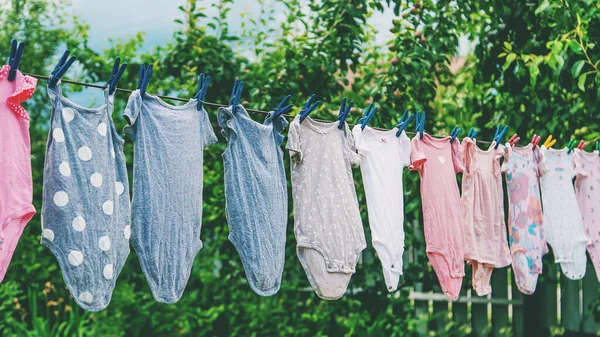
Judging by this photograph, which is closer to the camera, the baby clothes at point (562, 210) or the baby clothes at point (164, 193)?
the baby clothes at point (164, 193)

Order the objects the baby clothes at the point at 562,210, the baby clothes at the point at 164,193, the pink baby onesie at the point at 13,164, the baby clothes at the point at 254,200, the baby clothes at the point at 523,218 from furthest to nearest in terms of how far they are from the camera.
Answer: the baby clothes at the point at 562,210 < the baby clothes at the point at 523,218 < the baby clothes at the point at 254,200 < the baby clothes at the point at 164,193 < the pink baby onesie at the point at 13,164

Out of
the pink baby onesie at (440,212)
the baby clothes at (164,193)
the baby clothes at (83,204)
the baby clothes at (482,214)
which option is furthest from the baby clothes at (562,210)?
the baby clothes at (83,204)

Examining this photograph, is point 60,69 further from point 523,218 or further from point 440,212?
point 523,218

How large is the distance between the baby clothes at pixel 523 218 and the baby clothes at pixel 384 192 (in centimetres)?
56

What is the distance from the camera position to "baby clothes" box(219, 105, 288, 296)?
2336mm

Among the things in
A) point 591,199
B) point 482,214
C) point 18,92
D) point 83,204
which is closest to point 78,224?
point 83,204

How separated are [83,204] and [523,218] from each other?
1813mm

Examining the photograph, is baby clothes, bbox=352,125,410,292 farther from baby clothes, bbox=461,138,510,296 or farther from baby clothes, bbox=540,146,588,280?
baby clothes, bbox=540,146,588,280

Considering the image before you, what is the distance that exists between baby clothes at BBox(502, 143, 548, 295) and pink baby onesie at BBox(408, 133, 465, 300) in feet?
1.10

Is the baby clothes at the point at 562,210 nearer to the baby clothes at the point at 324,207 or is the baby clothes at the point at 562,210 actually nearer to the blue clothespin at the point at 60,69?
the baby clothes at the point at 324,207

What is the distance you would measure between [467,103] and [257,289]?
8.14ft

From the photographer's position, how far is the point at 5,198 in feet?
6.32

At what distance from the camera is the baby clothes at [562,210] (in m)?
3.17

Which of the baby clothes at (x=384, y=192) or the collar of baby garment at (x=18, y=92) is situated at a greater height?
the collar of baby garment at (x=18, y=92)
